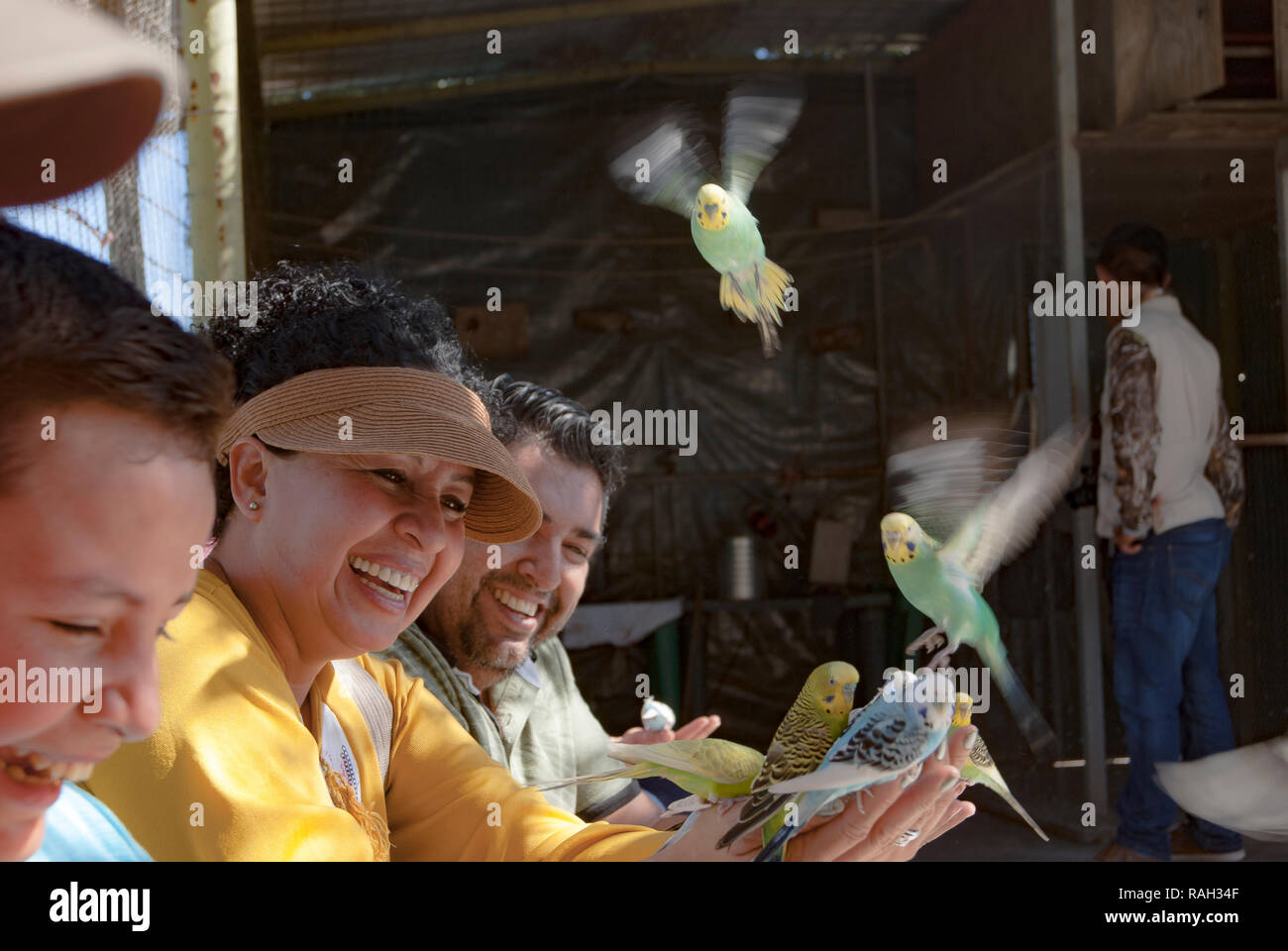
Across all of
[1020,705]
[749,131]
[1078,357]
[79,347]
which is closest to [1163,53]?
[1078,357]

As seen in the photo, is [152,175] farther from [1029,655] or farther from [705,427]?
[705,427]

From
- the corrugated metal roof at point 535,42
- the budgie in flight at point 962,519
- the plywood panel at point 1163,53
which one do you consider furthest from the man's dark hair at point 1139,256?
the budgie in flight at point 962,519

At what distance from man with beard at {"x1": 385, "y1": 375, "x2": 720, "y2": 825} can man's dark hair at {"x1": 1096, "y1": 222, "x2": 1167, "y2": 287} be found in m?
2.36

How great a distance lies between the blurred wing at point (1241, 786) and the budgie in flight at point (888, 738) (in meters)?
0.38

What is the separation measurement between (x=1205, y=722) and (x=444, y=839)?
10.1 feet

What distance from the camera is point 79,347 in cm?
78

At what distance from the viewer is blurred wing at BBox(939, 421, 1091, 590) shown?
1239 millimetres

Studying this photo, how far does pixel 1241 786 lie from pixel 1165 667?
8.94 ft

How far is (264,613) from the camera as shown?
139 centimetres

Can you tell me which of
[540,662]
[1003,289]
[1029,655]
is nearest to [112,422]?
[540,662]

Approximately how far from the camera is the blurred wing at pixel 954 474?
1.23 m

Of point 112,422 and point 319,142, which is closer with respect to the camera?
point 112,422

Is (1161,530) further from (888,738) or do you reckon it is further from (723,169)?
(888,738)
